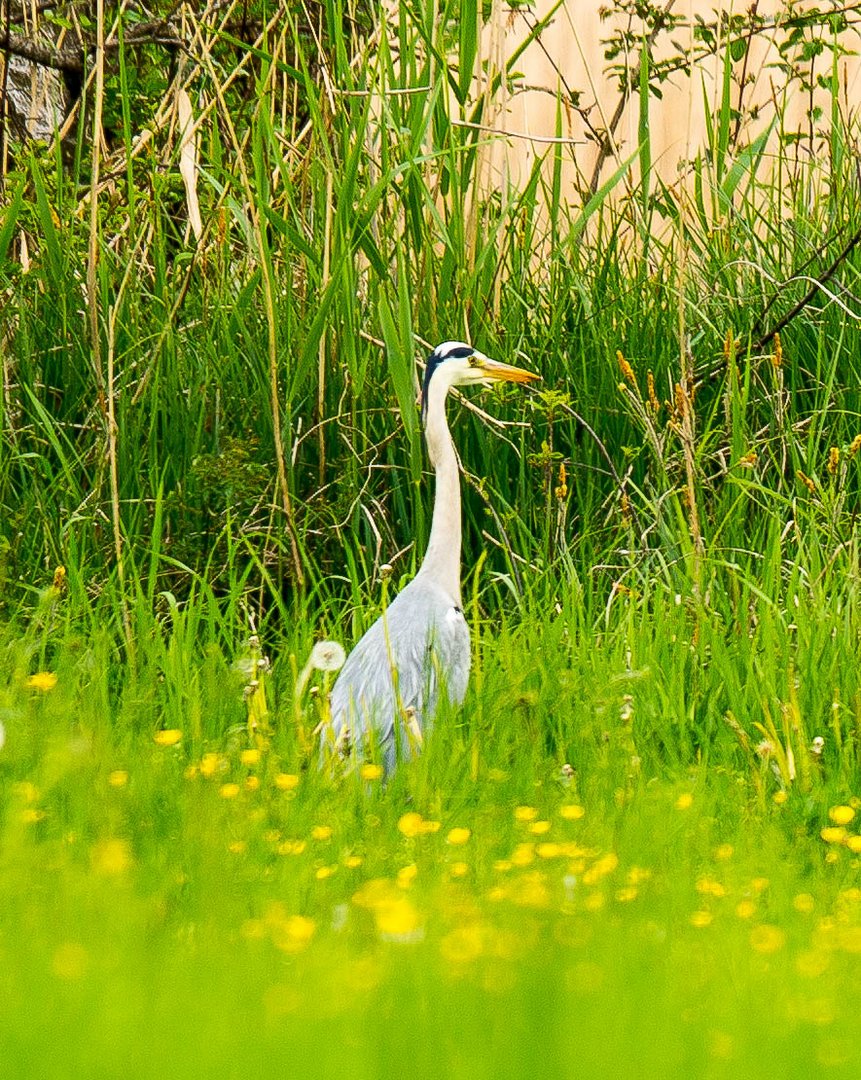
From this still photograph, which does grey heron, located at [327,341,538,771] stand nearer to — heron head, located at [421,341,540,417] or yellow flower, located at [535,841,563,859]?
→ heron head, located at [421,341,540,417]

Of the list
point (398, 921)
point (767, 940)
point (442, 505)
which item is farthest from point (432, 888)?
point (442, 505)

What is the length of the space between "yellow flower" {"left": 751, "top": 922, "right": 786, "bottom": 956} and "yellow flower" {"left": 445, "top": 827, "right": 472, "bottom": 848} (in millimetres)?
541

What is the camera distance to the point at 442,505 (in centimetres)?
341

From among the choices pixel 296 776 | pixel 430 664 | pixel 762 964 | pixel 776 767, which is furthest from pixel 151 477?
pixel 762 964

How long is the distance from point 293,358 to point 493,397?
0.54m

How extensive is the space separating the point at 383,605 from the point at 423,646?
0.50ft

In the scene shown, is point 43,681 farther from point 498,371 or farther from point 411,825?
point 498,371

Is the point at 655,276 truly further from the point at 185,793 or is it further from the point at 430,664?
the point at 185,793

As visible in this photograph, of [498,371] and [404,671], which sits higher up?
[498,371]

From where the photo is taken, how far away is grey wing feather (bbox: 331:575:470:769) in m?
2.90

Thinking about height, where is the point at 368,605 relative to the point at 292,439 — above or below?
below

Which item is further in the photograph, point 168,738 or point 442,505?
point 442,505

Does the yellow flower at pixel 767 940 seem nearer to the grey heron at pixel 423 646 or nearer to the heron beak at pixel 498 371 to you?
the grey heron at pixel 423 646

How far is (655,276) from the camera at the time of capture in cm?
439
